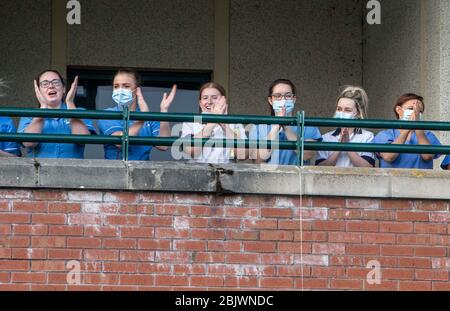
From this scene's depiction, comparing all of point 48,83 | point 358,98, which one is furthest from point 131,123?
point 358,98

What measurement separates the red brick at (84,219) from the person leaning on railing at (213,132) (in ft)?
2.78

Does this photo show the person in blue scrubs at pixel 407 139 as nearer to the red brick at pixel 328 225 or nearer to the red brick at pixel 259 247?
the red brick at pixel 328 225

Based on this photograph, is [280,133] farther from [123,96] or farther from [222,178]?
[123,96]

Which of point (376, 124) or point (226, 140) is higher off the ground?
point (376, 124)

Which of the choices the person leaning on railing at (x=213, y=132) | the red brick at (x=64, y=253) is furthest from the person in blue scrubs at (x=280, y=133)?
the red brick at (x=64, y=253)

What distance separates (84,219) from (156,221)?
53cm

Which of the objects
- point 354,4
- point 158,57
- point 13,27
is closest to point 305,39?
point 354,4

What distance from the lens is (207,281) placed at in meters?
10.3

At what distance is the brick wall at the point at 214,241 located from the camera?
10.2m

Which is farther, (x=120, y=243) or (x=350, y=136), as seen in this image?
(x=350, y=136)
